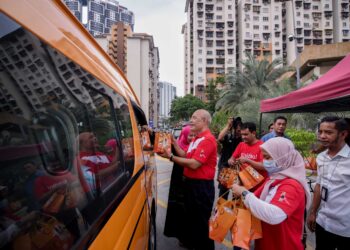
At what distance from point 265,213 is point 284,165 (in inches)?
15.4

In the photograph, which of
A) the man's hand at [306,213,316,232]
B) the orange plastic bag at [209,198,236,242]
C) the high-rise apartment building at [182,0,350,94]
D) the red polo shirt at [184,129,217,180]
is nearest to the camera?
the orange plastic bag at [209,198,236,242]

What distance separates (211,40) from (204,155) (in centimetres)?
8533

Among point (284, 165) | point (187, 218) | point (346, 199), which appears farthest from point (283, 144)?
point (187, 218)

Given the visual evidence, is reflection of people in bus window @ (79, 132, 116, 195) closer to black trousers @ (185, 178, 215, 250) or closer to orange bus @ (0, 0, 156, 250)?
orange bus @ (0, 0, 156, 250)

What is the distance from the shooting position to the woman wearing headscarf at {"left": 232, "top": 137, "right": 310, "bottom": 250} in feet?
6.41

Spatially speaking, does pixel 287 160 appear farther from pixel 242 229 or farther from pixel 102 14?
pixel 102 14

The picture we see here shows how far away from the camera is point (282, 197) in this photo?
77.4 inches

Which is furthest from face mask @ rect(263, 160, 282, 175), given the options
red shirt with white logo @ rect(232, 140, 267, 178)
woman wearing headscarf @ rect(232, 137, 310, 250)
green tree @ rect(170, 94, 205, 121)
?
green tree @ rect(170, 94, 205, 121)

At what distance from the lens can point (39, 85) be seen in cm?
101

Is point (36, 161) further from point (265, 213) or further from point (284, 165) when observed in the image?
point (284, 165)

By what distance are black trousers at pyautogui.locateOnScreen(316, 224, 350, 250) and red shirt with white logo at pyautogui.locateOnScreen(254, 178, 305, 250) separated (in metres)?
0.55

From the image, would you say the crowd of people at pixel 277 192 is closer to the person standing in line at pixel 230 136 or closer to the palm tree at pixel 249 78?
the person standing in line at pixel 230 136

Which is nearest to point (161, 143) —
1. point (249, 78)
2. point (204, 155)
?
point (204, 155)

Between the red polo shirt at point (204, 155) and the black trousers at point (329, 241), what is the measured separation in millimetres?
1286
